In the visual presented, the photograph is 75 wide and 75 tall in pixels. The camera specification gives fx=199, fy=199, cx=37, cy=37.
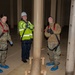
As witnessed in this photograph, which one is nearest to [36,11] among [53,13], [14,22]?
[53,13]

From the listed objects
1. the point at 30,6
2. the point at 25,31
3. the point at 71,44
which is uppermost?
the point at 30,6

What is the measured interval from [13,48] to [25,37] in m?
2.19

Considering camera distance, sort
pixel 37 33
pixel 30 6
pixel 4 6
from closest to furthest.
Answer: pixel 37 33
pixel 4 6
pixel 30 6

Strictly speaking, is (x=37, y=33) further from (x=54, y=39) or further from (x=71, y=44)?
(x=71, y=44)

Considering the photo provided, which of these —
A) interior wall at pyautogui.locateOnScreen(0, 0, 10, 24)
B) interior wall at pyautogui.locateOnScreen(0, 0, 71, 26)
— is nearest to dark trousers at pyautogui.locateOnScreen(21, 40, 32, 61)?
interior wall at pyautogui.locateOnScreen(0, 0, 71, 26)

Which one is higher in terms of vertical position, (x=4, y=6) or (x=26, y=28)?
(x=4, y=6)

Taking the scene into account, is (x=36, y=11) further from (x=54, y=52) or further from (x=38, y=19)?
(x=54, y=52)

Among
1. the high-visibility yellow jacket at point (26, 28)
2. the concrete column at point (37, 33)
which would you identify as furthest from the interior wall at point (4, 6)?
the concrete column at point (37, 33)

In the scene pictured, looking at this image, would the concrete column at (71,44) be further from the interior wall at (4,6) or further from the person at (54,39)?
the interior wall at (4,6)

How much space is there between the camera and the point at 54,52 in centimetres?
559

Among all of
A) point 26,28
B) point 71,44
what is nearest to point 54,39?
point 71,44

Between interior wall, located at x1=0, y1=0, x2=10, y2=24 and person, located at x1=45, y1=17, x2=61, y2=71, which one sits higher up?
interior wall, located at x1=0, y1=0, x2=10, y2=24

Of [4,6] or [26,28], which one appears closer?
[26,28]

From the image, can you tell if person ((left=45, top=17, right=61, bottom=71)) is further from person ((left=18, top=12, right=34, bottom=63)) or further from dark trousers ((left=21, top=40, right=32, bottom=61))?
dark trousers ((left=21, top=40, right=32, bottom=61))
